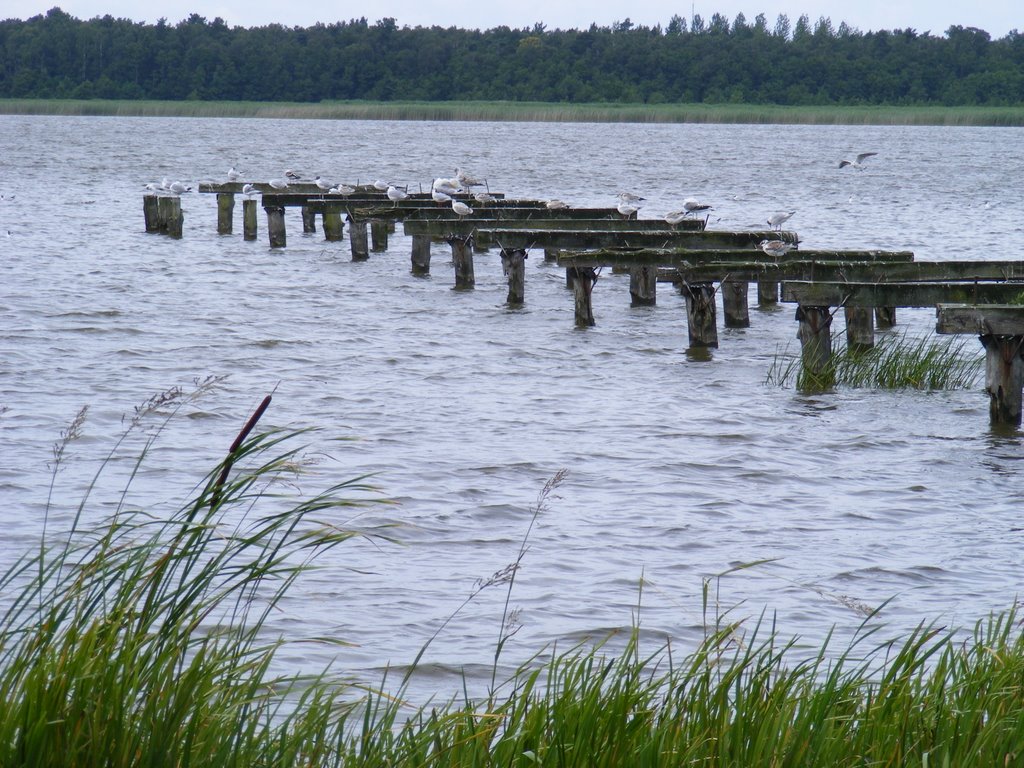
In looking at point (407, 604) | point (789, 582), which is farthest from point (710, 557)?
point (407, 604)

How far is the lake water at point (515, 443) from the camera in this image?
6180mm

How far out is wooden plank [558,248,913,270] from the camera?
13641 mm

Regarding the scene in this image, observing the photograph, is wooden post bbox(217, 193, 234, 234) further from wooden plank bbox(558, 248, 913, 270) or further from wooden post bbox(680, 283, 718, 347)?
wooden post bbox(680, 283, 718, 347)

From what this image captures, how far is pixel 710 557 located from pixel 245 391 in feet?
17.4

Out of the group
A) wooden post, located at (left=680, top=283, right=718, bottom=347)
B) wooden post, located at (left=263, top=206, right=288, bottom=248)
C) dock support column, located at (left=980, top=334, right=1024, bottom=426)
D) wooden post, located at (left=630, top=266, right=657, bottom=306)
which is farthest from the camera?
wooden post, located at (left=263, top=206, right=288, bottom=248)

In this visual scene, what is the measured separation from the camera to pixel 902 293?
35.1ft

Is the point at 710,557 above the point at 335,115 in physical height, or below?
below

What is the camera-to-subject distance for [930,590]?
6.38 meters

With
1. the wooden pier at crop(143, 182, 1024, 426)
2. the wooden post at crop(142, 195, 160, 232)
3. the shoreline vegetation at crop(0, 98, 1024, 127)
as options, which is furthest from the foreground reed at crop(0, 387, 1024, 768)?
the shoreline vegetation at crop(0, 98, 1024, 127)

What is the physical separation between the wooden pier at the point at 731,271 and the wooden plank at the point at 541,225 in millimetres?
19

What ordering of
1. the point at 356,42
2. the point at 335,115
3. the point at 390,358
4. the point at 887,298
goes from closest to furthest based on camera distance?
1. the point at 887,298
2. the point at 390,358
3. the point at 335,115
4. the point at 356,42

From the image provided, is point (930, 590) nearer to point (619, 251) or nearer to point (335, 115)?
Result: point (619, 251)

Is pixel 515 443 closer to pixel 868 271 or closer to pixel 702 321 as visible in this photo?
pixel 702 321

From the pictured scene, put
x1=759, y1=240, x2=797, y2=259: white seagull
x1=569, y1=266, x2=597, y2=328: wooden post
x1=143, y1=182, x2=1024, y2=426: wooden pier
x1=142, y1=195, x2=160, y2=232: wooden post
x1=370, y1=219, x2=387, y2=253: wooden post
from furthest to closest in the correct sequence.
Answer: x1=142, y1=195, x2=160, y2=232: wooden post < x1=370, y1=219, x2=387, y2=253: wooden post < x1=569, y1=266, x2=597, y2=328: wooden post < x1=759, y1=240, x2=797, y2=259: white seagull < x1=143, y1=182, x2=1024, y2=426: wooden pier
